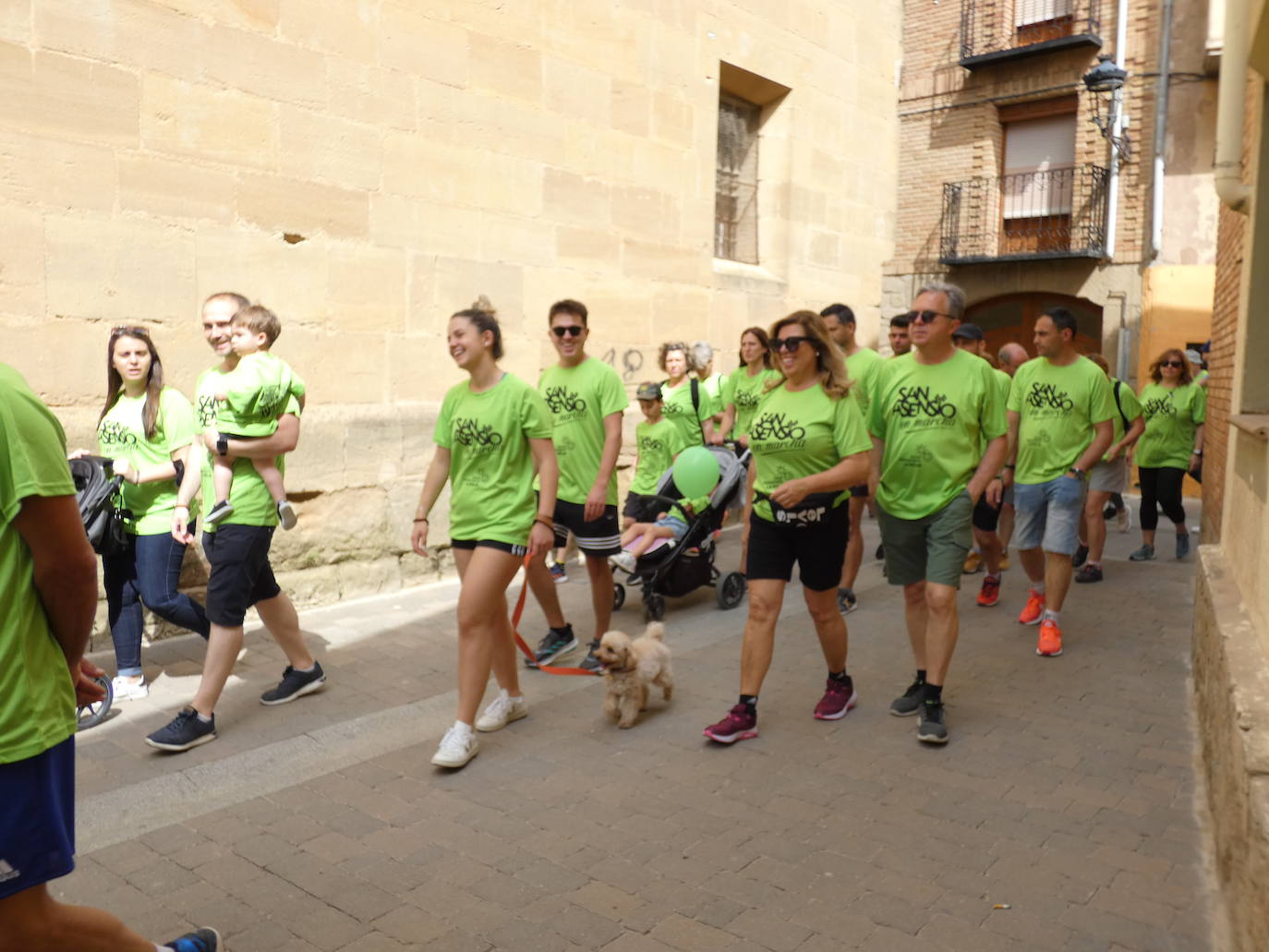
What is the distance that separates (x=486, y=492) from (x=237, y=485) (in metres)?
1.23

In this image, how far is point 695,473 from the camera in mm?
6934

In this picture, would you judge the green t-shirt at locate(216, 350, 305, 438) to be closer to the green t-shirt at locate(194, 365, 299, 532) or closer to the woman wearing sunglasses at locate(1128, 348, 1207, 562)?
the green t-shirt at locate(194, 365, 299, 532)

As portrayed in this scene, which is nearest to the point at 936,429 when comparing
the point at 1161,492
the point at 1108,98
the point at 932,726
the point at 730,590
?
the point at 932,726

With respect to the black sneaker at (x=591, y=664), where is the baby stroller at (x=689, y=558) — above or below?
above

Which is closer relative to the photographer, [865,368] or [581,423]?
[581,423]

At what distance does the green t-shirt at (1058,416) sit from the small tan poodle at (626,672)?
2.95 meters

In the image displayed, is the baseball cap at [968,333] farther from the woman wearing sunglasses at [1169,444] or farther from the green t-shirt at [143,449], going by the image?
the green t-shirt at [143,449]

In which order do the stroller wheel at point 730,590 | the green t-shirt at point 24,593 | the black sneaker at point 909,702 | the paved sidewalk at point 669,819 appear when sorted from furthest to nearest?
1. the stroller wheel at point 730,590
2. the black sneaker at point 909,702
3. the paved sidewalk at point 669,819
4. the green t-shirt at point 24,593

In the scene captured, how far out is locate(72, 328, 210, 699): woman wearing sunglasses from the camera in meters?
5.32

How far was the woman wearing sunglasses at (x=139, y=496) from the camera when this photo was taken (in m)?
5.32

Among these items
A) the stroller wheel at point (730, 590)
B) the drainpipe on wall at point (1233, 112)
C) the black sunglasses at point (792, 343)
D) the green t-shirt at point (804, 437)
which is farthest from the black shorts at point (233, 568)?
the drainpipe on wall at point (1233, 112)

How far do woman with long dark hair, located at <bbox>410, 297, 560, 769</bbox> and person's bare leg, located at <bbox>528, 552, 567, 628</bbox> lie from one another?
92cm

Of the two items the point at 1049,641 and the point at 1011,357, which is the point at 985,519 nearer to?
the point at 1049,641

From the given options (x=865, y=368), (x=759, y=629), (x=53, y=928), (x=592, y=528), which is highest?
(x=865, y=368)
